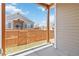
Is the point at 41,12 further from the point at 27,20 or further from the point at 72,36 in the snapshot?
the point at 72,36

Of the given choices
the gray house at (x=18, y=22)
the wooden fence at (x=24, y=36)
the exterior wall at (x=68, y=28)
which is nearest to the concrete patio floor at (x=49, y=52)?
the exterior wall at (x=68, y=28)

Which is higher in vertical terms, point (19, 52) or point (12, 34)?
point (12, 34)

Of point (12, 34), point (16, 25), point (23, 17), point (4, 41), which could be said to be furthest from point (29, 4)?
point (4, 41)

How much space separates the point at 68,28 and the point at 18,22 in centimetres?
86

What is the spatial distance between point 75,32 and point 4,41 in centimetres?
121

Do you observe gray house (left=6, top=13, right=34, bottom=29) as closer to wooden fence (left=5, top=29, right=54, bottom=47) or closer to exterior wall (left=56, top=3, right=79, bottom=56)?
wooden fence (left=5, top=29, right=54, bottom=47)

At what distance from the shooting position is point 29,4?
241 centimetres

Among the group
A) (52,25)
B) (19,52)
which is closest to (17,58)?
(19,52)

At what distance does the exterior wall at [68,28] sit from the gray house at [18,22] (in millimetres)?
499

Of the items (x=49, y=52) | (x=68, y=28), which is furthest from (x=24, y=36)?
(x=68, y=28)

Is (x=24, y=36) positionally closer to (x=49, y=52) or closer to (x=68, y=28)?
(x=49, y=52)

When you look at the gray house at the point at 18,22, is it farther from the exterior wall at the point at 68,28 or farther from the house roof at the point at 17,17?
the exterior wall at the point at 68,28

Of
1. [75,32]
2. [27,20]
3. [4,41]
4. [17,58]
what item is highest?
[27,20]

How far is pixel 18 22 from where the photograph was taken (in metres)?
2.43
